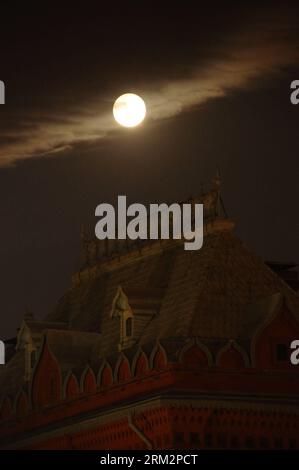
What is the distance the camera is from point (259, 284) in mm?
65000

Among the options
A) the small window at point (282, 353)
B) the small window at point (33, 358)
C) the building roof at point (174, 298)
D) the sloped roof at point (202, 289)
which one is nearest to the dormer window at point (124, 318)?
the building roof at point (174, 298)

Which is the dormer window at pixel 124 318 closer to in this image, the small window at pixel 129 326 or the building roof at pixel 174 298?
the small window at pixel 129 326

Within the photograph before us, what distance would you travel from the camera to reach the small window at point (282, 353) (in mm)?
62094

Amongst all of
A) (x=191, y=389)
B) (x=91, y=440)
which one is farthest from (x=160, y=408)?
(x=91, y=440)

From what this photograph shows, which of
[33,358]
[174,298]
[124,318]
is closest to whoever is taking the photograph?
[174,298]

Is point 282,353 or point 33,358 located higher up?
point 33,358

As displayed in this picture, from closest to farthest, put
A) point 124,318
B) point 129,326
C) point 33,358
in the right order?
point 129,326 → point 124,318 → point 33,358

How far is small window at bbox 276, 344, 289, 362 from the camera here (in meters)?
62.1

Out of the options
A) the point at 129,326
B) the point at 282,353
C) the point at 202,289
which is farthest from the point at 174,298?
the point at 282,353

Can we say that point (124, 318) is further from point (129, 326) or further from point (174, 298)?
point (174, 298)

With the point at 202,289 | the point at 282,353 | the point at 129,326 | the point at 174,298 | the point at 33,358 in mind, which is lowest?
the point at 282,353

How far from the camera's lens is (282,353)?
62.2 meters

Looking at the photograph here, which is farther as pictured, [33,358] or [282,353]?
[33,358]

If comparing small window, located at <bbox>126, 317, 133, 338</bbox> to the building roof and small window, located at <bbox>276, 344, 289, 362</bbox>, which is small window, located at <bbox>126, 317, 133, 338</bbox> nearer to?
the building roof
